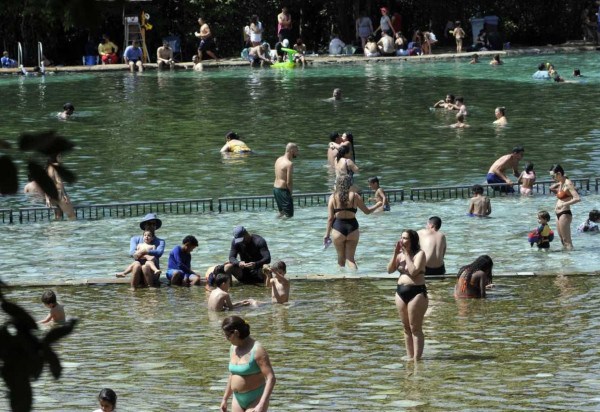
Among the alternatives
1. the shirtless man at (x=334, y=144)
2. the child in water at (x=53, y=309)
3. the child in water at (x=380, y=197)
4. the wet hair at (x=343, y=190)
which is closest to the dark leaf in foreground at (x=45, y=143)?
the child in water at (x=53, y=309)

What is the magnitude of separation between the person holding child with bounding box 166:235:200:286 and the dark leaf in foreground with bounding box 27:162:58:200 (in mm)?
14030

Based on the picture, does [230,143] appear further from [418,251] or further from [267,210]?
[418,251]

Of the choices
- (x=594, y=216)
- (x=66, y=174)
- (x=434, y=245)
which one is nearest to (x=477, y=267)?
(x=434, y=245)

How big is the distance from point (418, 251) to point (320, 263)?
6.69 meters

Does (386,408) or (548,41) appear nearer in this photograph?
(386,408)

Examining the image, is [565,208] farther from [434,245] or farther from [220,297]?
[220,297]

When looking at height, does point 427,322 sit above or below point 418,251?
below

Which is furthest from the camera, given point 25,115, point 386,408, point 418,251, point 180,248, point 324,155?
point 25,115

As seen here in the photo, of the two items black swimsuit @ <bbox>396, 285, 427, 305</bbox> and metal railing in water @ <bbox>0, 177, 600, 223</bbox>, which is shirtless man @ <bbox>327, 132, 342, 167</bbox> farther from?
black swimsuit @ <bbox>396, 285, 427, 305</bbox>

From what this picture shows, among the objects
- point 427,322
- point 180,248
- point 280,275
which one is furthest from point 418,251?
point 180,248

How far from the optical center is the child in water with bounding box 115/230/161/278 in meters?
18.1

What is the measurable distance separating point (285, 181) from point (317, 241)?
1459 mm

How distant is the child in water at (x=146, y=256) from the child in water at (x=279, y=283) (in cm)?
186

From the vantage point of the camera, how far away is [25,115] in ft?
118
